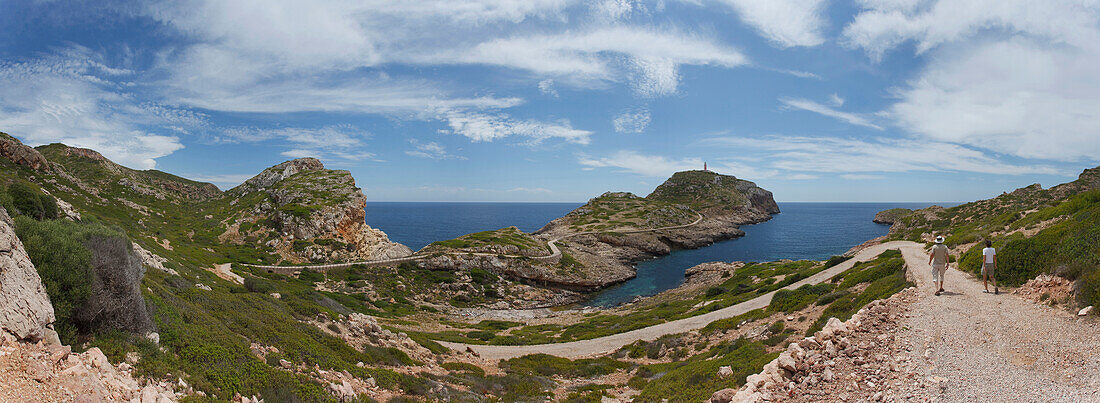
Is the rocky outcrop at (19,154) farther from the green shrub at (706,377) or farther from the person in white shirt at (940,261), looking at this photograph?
the person in white shirt at (940,261)

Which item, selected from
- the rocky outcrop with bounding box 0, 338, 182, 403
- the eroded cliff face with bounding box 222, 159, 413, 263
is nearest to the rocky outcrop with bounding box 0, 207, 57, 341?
the rocky outcrop with bounding box 0, 338, 182, 403

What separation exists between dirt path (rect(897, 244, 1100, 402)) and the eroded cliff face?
55.4 metres

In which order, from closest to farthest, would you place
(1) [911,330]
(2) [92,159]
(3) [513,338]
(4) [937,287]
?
(1) [911,330] → (4) [937,287] → (3) [513,338] → (2) [92,159]

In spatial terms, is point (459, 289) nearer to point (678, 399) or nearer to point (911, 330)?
point (678, 399)

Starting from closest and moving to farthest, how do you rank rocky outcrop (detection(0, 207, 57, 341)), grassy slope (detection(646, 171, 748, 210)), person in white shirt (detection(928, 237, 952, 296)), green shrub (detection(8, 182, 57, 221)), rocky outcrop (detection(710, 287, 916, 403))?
rocky outcrop (detection(0, 207, 57, 341))
rocky outcrop (detection(710, 287, 916, 403))
green shrub (detection(8, 182, 57, 221))
person in white shirt (detection(928, 237, 952, 296))
grassy slope (detection(646, 171, 748, 210))

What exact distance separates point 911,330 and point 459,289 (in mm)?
45739

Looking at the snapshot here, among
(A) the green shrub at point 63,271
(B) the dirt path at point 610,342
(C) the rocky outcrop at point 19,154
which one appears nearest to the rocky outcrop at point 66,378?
(A) the green shrub at point 63,271

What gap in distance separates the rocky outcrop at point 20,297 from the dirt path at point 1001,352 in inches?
571

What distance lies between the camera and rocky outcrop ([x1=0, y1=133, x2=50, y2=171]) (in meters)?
38.5

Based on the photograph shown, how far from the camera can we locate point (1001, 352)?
8.66 m

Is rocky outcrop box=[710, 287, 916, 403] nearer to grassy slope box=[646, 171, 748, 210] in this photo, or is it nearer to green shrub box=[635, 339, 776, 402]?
green shrub box=[635, 339, 776, 402]

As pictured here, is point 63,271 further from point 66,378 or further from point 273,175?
point 273,175

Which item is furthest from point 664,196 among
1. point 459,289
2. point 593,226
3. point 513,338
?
point 513,338

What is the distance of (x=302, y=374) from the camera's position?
10.9 metres
